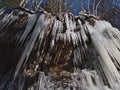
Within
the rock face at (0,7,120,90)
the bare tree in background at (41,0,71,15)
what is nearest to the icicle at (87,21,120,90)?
the rock face at (0,7,120,90)

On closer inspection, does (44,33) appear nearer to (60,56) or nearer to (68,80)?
(60,56)

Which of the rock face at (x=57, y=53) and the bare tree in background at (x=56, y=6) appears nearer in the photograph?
the rock face at (x=57, y=53)

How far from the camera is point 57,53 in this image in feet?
9.70

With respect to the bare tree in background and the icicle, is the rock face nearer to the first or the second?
the icicle

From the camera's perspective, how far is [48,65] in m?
2.90

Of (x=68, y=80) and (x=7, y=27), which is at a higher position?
(x=7, y=27)

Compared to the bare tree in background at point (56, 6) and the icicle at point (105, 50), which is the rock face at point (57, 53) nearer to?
the icicle at point (105, 50)

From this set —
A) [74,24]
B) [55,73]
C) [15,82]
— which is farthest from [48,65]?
[74,24]

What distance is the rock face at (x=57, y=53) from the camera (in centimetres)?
279

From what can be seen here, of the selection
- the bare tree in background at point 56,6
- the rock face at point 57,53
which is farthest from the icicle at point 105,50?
the bare tree in background at point 56,6

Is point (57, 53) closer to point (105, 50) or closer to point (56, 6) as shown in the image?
point (105, 50)

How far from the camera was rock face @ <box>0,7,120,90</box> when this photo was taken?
2793 millimetres

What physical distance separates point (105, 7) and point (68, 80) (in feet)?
14.0

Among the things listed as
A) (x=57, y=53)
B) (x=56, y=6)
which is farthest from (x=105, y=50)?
(x=56, y=6)
